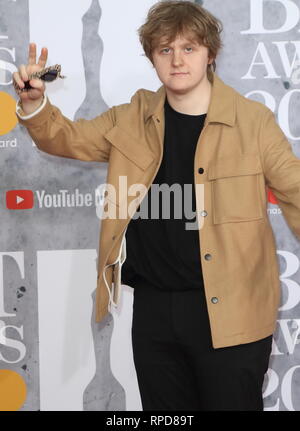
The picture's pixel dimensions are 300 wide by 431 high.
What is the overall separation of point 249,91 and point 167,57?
0.57m

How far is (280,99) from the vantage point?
1.98 meters

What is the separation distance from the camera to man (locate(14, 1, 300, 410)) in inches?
58.5

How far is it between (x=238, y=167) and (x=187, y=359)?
54cm

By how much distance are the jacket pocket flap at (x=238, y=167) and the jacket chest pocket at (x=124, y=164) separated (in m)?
0.19

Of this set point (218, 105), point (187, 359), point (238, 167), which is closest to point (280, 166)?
point (238, 167)

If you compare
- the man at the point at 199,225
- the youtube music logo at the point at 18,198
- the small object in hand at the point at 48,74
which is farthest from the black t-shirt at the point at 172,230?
the youtube music logo at the point at 18,198

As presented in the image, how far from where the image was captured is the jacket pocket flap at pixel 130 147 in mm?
1576

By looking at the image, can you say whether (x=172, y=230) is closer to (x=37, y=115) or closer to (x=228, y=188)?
(x=228, y=188)

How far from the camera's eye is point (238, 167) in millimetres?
1513

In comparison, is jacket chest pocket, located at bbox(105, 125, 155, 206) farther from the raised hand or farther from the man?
the raised hand

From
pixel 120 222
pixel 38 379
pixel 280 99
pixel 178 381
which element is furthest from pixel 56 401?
pixel 280 99

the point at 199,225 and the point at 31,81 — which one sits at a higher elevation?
the point at 31,81

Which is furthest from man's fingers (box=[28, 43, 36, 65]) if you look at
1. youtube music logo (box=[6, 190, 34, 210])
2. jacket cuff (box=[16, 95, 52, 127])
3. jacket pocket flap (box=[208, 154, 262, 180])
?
youtube music logo (box=[6, 190, 34, 210])
